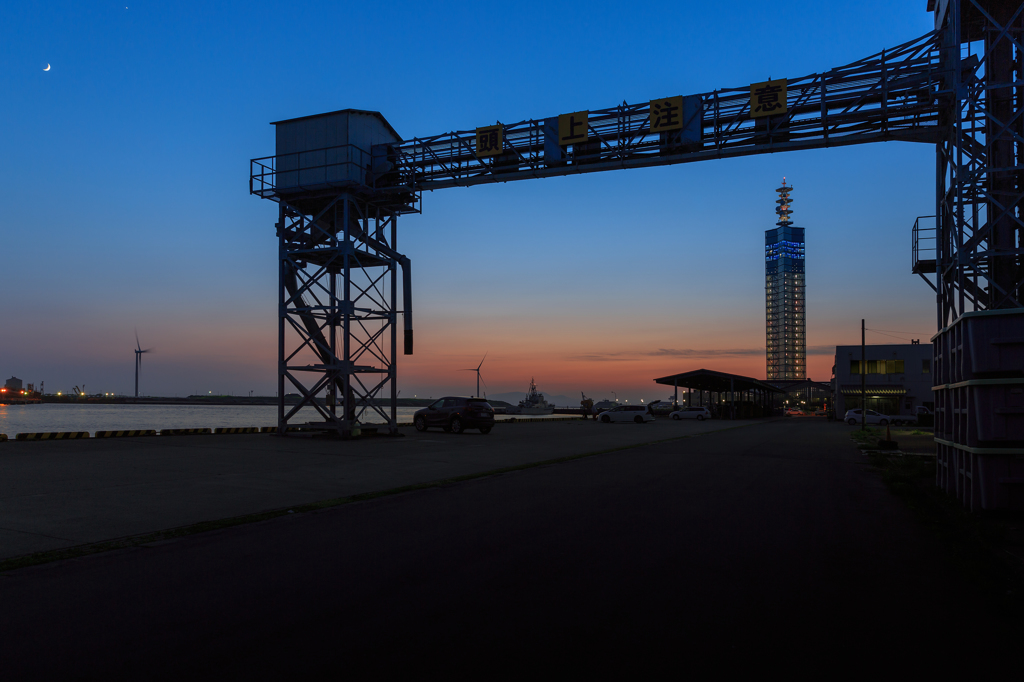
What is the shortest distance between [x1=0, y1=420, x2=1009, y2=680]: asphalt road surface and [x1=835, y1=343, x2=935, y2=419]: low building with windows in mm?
66823

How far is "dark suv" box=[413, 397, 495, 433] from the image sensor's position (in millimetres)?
27531

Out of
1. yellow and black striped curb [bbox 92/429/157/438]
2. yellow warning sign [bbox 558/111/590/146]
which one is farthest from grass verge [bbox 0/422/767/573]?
yellow and black striped curb [bbox 92/429/157/438]

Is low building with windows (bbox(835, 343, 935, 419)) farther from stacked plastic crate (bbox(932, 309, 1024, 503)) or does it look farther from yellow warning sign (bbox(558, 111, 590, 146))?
stacked plastic crate (bbox(932, 309, 1024, 503))

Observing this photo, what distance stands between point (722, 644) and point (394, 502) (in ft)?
20.1

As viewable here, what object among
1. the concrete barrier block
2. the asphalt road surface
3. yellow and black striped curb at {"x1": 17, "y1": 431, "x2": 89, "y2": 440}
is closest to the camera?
the asphalt road surface

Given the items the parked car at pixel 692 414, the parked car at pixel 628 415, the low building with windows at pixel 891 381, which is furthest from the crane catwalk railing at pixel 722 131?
the low building with windows at pixel 891 381

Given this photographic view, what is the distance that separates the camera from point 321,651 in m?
3.81

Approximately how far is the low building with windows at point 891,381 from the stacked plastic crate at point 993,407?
211 feet

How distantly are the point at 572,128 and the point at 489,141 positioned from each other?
2.68m

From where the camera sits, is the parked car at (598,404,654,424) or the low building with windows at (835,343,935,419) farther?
the low building with windows at (835,343,935,419)

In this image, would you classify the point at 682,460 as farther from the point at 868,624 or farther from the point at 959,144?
the point at 868,624

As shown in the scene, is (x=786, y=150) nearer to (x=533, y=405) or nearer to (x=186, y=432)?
(x=186, y=432)

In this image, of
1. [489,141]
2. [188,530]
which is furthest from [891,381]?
[188,530]

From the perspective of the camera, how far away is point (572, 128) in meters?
20.9
